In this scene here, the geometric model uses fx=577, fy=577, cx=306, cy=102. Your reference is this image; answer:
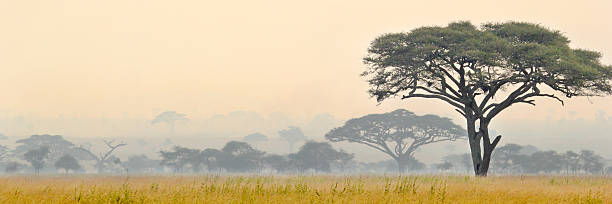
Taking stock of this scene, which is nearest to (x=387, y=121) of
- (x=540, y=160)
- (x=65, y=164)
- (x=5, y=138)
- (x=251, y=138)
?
(x=540, y=160)

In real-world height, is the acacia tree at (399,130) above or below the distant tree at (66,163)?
above

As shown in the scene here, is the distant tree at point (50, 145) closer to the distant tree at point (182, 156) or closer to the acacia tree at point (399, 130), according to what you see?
the distant tree at point (182, 156)

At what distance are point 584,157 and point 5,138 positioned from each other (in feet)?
420

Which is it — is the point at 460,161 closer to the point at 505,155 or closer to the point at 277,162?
the point at 505,155

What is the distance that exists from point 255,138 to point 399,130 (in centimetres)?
8875

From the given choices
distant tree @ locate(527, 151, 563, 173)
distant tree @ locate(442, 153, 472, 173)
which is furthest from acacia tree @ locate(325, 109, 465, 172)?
distant tree @ locate(442, 153, 472, 173)

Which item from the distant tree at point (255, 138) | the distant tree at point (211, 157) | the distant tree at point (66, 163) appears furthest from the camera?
the distant tree at point (255, 138)

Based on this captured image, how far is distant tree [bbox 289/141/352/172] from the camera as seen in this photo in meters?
85.1

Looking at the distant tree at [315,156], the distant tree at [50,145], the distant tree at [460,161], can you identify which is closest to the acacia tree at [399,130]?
the distant tree at [315,156]

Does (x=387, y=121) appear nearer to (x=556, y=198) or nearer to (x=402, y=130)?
(x=402, y=130)

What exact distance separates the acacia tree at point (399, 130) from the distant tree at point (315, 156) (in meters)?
12.5

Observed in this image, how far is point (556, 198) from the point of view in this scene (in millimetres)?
14844

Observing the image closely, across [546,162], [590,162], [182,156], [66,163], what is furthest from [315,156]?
[590,162]

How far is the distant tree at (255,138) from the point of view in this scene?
15545cm
